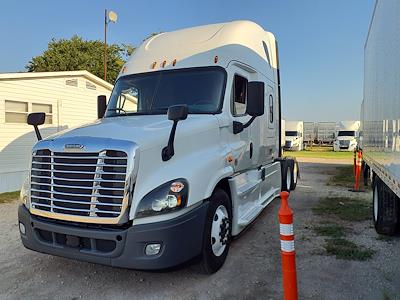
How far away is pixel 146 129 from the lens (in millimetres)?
4172

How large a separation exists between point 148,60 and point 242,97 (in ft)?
5.25

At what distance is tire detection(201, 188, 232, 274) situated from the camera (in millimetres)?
4288

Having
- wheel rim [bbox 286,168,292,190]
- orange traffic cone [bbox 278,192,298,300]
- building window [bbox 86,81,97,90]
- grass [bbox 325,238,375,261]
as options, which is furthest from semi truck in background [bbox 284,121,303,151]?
orange traffic cone [bbox 278,192,298,300]

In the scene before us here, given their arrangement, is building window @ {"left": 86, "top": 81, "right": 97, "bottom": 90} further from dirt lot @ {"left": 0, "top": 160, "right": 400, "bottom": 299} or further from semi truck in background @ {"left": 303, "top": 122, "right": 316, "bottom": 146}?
semi truck in background @ {"left": 303, "top": 122, "right": 316, "bottom": 146}

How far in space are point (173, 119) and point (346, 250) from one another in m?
3.24

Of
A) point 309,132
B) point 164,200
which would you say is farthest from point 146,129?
point 309,132

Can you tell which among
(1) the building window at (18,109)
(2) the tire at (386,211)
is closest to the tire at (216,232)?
(2) the tire at (386,211)

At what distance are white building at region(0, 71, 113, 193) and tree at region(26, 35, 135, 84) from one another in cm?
2197

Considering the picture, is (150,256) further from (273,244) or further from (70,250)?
(273,244)

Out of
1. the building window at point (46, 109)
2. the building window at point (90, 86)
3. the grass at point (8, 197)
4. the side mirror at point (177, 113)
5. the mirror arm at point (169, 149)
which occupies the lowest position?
the grass at point (8, 197)

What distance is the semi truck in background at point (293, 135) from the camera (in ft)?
132

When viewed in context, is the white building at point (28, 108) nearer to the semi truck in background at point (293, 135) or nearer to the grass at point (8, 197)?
the grass at point (8, 197)

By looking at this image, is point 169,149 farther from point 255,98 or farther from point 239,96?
point 239,96

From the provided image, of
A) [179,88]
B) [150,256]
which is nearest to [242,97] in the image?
[179,88]
